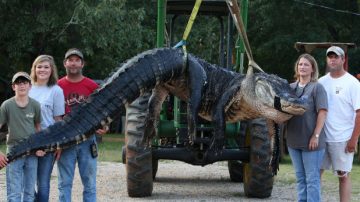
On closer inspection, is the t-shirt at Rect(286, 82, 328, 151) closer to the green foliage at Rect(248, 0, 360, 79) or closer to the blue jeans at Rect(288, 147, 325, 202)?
the blue jeans at Rect(288, 147, 325, 202)

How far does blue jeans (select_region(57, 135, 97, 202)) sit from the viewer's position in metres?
7.36

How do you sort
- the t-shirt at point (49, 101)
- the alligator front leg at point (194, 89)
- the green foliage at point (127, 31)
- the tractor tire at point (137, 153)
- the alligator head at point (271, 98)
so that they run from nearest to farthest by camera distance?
1. the alligator head at point (271, 98)
2. the alligator front leg at point (194, 89)
3. the t-shirt at point (49, 101)
4. the tractor tire at point (137, 153)
5. the green foliage at point (127, 31)

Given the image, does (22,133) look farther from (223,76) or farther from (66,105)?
(223,76)

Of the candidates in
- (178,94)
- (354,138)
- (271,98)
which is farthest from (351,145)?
(178,94)

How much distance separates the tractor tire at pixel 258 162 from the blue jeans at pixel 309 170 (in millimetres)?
2035

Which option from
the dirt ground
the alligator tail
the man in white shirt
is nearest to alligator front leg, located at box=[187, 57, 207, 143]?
the alligator tail

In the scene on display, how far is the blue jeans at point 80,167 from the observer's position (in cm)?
736

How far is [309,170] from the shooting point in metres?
7.62

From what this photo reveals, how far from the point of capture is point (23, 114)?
6.96m

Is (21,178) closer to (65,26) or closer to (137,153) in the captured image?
(137,153)

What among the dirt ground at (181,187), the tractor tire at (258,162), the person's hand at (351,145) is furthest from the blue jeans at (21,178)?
the tractor tire at (258,162)

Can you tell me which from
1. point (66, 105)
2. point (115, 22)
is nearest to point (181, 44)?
point (66, 105)

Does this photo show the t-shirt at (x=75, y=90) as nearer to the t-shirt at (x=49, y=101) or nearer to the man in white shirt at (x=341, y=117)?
the t-shirt at (x=49, y=101)

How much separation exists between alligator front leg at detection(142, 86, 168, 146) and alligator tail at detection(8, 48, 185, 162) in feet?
1.50
